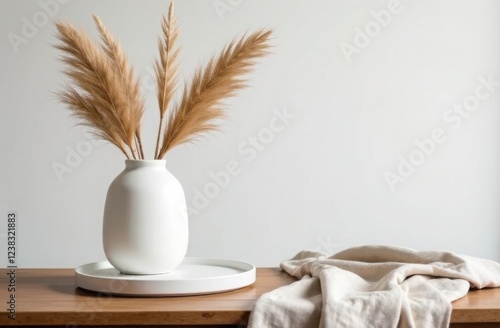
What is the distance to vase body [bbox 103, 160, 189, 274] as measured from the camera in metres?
1.34

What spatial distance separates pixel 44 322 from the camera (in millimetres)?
1146

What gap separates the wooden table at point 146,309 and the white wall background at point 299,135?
1.32m

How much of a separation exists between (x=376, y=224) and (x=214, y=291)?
161 centimetres

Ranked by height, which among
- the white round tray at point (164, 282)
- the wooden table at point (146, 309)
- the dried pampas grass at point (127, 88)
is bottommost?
the wooden table at point (146, 309)

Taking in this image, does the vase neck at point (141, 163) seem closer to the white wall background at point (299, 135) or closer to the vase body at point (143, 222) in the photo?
the vase body at point (143, 222)

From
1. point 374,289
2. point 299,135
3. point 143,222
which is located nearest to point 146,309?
point 143,222

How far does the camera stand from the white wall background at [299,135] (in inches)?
104

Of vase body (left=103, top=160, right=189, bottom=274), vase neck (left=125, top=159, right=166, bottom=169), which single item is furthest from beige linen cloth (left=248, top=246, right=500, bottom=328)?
vase neck (left=125, top=159, right=166, bottom=169)

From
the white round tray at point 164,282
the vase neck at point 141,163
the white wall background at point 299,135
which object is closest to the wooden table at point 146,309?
the white round tray at point 164,282

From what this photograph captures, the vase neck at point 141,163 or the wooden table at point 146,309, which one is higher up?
the vase neck at point 141,163

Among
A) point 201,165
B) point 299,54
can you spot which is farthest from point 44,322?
point 299,54

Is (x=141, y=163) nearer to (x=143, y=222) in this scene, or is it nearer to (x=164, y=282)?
(x=143, y=222)

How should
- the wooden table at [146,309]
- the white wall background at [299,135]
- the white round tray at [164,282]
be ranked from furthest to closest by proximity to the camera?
1. the white wall background at [299,135]
2. the white round tray at [164,282]
3. the wooden table at [146,309]

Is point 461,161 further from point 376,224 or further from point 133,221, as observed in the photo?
point 133,221
